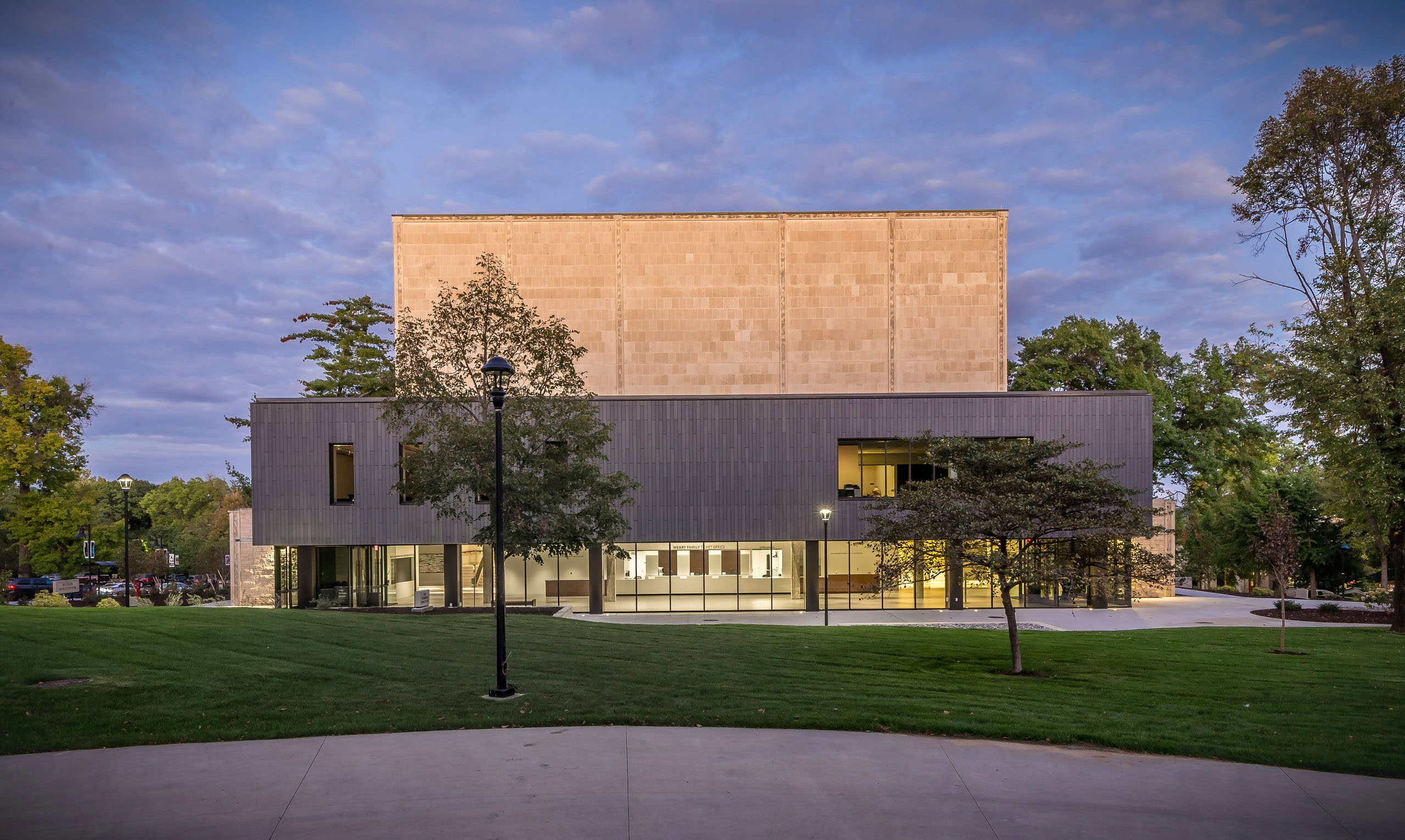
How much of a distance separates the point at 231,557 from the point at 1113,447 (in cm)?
3958

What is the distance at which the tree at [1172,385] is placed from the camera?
130 feet

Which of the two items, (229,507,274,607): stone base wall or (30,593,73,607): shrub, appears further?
(229,507,274,607): stone base wall

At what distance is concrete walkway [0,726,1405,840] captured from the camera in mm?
6902

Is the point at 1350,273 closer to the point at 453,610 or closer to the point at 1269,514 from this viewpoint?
the point at 1269,514

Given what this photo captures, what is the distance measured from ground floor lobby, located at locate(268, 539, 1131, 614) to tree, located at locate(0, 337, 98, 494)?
17.1m

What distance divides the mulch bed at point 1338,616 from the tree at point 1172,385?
43.4ft

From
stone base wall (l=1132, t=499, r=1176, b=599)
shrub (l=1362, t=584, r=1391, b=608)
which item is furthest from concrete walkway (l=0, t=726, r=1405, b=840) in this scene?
stone base wall (l=1132, t=499, r=1176, b=599)

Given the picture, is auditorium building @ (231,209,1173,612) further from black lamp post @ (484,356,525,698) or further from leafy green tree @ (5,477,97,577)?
leafy green tree @ (5,477,97,577)

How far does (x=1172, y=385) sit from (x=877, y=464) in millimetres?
22324

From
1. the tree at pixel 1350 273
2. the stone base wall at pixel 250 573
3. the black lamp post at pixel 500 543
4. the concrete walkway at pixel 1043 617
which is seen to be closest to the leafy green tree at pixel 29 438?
the stone base wall at pixel 250 573

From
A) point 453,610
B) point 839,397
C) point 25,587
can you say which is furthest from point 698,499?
point 25,587

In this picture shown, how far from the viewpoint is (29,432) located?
3934cm

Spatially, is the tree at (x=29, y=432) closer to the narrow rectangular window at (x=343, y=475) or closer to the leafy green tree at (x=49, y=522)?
the leafy green tree at (x=49, y=522)

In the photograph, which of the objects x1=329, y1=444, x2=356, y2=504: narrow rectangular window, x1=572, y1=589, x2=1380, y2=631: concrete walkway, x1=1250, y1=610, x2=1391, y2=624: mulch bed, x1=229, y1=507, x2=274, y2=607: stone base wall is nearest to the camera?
x1=572, y1=589, x2=1380, y2=631: concrete walkway
